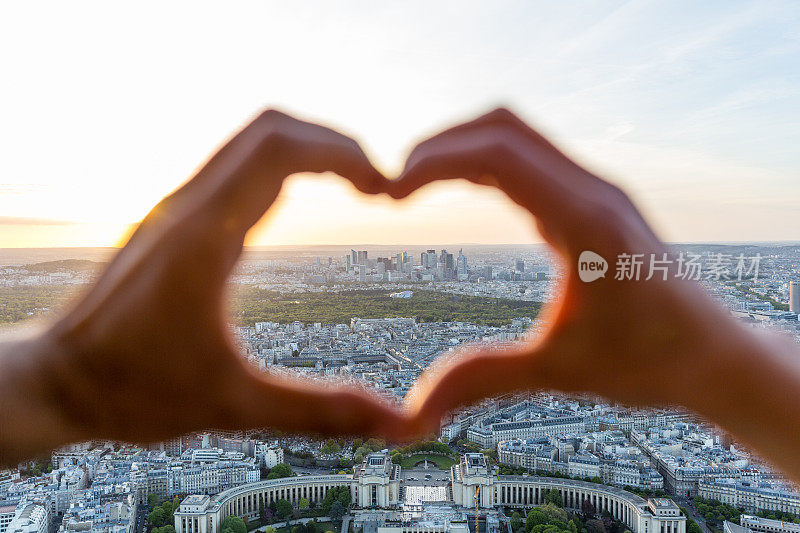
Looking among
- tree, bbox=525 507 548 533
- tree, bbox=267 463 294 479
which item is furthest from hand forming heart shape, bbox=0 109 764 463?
tree, bbox=267 463 294 479

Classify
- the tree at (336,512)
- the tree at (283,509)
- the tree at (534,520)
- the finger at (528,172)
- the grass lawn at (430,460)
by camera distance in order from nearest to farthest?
the finger at (528,172)
the tree at (534,520)
the tree at (336,512)
the tree at (283,509)
the grass lawn at (430,460)

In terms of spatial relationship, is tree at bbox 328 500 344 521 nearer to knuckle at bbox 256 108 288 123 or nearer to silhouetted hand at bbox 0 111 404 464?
silhouetted hand at bbox 0 111 404 464

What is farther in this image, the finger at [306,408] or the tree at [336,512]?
the tree at [336,512]

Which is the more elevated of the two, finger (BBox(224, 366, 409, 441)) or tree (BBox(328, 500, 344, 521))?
finger (BBox(224, 366, 409, 441))

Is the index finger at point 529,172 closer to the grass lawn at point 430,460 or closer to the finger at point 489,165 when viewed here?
the finger at point 489,165

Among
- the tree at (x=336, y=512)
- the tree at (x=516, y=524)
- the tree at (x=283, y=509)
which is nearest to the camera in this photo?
the tree at (x=516, y=524)

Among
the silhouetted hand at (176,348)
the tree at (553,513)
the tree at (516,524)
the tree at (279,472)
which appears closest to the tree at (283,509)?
the tree at (279,472)

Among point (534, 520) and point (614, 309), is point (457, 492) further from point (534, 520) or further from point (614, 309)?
point (614, 309)

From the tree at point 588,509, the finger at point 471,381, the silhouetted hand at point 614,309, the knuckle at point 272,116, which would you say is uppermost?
the knuckle at point 272,116
